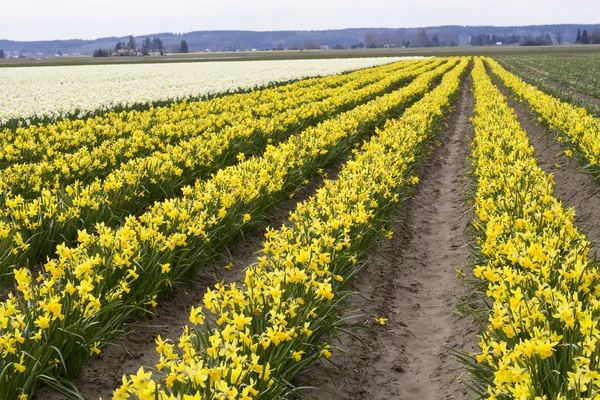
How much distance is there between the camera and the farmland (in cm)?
379

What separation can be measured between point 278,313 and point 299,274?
17.8 inches

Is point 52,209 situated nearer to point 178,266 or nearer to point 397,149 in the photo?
point 178,266

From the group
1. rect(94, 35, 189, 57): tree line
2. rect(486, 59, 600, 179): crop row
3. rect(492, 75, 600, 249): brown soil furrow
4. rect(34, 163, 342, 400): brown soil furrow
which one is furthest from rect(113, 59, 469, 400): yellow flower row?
rect(94, 35, 189, 57): tree line

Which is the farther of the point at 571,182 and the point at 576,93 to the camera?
the point at 576,93

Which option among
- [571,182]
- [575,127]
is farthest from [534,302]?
[575,127]

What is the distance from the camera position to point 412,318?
6020mm

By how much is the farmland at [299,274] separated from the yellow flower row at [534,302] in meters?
0.02

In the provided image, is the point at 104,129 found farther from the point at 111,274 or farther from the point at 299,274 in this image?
the point at 299,274

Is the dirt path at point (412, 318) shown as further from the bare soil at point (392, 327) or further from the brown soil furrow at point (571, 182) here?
the brown soil furrow at point (571, 182)

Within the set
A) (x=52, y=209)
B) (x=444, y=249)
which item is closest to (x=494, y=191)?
(x=444, y=249)

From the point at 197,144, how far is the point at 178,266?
565 centimetres

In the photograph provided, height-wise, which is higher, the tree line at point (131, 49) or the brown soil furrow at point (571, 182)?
the tree line at point (131, 49)

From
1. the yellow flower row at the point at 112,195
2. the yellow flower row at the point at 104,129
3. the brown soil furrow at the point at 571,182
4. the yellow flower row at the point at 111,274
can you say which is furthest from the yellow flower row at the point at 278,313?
the yellow flower row at the point at 104,129

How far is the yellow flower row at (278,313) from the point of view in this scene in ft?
10.8
